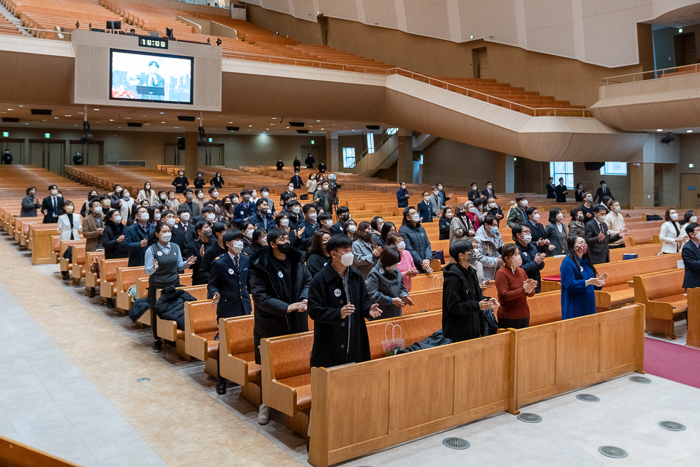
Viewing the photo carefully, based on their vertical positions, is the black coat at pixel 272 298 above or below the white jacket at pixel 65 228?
below

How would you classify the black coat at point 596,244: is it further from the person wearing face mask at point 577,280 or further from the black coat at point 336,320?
the black coat at point 336,320

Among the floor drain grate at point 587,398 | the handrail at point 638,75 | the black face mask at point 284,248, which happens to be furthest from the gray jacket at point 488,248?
the handrail at point 638,75

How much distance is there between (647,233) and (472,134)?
26.4 ft

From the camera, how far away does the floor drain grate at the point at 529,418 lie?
5.17 meters

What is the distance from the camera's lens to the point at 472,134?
2100 cm

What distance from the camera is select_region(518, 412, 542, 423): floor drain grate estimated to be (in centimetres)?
517

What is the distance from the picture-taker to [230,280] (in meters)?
5.98

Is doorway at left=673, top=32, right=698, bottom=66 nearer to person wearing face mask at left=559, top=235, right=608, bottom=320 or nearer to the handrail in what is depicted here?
the handrail

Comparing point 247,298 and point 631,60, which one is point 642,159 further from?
point 247,298

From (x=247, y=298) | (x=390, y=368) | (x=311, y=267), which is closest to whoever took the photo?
(x=390, y=368)

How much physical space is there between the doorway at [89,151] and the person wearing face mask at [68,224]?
23751 mm

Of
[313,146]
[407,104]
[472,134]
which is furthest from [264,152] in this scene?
[472,134]

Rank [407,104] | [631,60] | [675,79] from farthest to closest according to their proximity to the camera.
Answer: [407,104] < [631,60] < [675,79]

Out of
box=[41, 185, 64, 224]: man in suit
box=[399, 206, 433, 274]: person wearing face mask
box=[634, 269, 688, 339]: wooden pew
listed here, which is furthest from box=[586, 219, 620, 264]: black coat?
box=[41, 185, 64, 224]: man in suit
